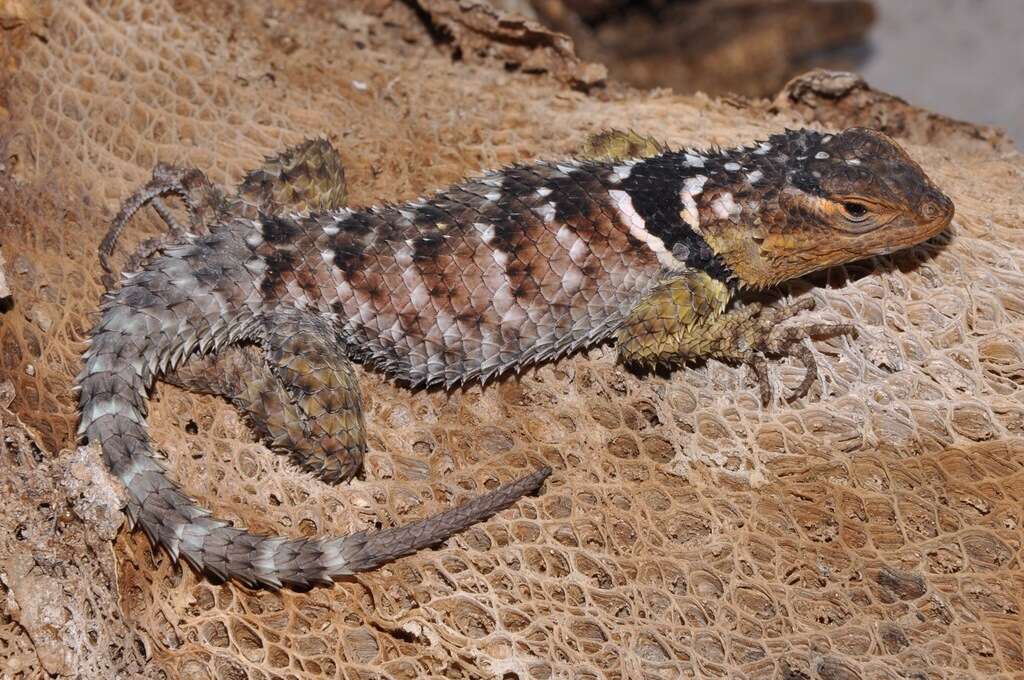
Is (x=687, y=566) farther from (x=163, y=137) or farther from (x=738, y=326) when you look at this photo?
(x=163, y=137)

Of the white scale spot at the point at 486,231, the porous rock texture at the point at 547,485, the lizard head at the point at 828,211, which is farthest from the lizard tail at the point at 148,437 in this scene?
the lizard head at the point at 828,211

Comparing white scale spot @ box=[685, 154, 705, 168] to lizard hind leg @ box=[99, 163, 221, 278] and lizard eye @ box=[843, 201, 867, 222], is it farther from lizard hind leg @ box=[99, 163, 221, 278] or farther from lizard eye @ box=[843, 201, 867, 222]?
lizard hind leg @ box=[99, 163, 221, 278]

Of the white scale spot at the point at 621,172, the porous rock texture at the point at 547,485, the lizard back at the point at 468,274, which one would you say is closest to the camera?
the porous rock texture at the point at 547,485

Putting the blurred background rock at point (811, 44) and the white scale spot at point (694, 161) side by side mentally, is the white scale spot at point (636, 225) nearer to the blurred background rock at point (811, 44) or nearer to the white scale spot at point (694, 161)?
the white scale spot at point (694, 161)

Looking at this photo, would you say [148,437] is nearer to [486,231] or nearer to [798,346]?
[486,231]

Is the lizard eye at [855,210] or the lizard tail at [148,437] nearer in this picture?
the lizard tail at [148,437]

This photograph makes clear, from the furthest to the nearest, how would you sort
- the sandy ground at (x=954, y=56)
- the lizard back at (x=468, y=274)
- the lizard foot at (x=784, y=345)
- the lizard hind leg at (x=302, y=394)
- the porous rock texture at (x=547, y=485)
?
1. the sandy ground at (x=954, y=56)
2. the lizard foot at (x=784, y=345)
3. the lizard back at (x=468, y=274)
4. the lizard hind leg at (x=302, y=394)
5. the porous rock texture at (x=547, y=485)

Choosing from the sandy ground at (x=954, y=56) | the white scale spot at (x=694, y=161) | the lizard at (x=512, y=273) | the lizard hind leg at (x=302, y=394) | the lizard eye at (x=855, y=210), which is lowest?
the sandy ground at (x=954, y=56)

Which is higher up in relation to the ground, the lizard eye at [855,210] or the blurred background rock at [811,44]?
the lizard eye at [855,210]
